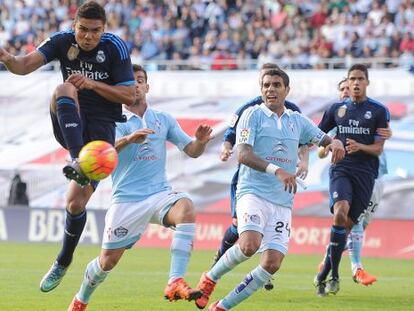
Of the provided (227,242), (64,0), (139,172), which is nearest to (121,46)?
(139,172)

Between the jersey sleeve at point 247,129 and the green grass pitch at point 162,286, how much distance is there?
2.19m

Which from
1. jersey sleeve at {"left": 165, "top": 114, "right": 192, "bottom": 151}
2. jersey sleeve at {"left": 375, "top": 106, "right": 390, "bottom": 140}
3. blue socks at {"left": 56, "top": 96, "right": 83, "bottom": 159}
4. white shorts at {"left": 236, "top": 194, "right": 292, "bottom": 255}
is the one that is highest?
blue socks at {"left": 56, "top": 96, "right": 83, "bottom": 159}

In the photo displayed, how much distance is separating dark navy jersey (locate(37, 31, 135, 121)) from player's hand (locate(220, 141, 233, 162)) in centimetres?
204

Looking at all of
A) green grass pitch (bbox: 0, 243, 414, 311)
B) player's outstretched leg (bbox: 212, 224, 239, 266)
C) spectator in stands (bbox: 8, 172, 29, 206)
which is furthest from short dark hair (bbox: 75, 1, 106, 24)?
spectator in stands (bbox: 8, 172, 29, 206)

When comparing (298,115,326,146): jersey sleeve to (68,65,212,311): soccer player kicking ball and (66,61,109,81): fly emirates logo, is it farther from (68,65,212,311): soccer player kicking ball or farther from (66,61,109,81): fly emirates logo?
(66,61,109,81): fly emirates logo

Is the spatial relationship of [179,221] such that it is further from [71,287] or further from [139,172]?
[71,287]

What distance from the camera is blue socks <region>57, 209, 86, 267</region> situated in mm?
12019

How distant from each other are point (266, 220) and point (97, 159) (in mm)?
2220

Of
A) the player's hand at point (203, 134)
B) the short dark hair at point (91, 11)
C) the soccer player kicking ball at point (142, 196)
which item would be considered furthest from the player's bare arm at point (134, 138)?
the short dark hair at point (91, 11)

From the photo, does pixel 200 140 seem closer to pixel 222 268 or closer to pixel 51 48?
pixel 222 268

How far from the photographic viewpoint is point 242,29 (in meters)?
31.5

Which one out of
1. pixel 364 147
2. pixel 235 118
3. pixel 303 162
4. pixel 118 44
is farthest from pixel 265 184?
pixel 364 147

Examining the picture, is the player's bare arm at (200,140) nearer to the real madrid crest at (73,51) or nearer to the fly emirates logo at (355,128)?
the real madrid crest at (73,51)

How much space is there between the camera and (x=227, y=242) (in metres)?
15.0
